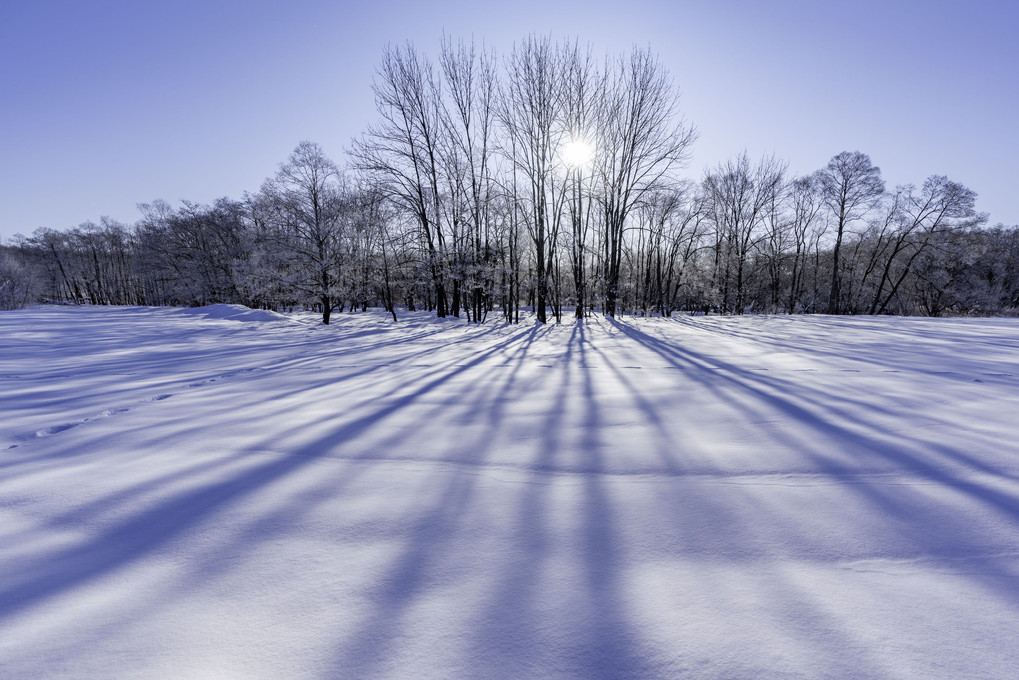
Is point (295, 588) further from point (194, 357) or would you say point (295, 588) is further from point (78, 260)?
point (78, 260)

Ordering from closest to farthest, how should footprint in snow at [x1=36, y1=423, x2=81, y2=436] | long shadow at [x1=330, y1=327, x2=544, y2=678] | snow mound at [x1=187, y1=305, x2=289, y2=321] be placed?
long shadow at [x1=330, y1=327, x2=544, y2=678] < footprint in snow at [x1=36, y1=423, x2=81, y2=436] < snow mound at [x1=187, y1=305, x2=289, y2=321]

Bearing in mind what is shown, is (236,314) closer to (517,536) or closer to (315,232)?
(315,232)

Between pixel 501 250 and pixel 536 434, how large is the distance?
1378 cm

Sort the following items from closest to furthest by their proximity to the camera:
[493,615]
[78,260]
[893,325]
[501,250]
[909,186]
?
1. [493,615]
2. [893,325]
3. [501,250]
4. [909,186]
5. [78,260]

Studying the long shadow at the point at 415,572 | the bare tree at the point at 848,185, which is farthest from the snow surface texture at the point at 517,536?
the bare tree at the point at 848,185

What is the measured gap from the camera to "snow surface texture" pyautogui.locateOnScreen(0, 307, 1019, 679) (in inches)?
35.8

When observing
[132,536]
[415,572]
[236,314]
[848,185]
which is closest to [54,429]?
[132,536]

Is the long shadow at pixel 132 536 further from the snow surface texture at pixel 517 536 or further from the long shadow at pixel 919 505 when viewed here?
the long shadow at pixel 919 505

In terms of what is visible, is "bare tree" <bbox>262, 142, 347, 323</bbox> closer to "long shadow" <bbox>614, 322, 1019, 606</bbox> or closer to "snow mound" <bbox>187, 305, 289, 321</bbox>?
"snow mound" <bbox>187, 305, 289, 321</bbox>

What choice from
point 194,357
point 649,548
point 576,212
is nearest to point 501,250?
point 576,212

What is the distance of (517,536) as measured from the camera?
136 cm

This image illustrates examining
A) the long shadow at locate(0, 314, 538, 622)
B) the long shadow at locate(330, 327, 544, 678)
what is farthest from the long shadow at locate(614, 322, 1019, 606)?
the long shadow at locate(0, 314, 538, 622)

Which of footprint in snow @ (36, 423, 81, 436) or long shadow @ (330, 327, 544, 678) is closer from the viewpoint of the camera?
long shadow @ (330, 327, 544, 678)

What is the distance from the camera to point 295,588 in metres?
1.13
